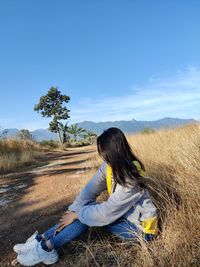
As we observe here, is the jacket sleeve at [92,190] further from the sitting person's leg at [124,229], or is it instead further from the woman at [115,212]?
the sitting person's leg at [124,229]

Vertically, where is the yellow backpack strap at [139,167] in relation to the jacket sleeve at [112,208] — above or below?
above

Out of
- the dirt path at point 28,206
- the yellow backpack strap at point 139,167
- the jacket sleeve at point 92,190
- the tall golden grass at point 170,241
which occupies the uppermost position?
the yellow backpack strap at point 139,167

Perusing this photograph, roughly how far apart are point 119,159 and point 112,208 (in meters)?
0.37

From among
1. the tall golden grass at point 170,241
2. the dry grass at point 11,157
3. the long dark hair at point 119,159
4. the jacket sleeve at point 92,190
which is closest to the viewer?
the tall golden grass at point 170,241

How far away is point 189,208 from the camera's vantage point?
2.31 meters

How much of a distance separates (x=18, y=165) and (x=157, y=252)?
809 centimetres

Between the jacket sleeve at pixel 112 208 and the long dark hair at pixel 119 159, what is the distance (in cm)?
6

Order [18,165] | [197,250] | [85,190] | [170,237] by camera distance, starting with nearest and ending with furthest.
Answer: [197,250]
[170,237]
[85,190]
[18,165]

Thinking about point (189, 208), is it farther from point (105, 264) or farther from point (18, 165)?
point (18, 165)

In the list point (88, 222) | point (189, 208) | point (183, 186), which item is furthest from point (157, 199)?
point (88, 222)

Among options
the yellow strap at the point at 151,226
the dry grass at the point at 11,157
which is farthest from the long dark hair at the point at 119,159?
the dry grass at the point at 11,157

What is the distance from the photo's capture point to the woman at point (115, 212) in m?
2.26

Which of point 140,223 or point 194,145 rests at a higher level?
point 194,145

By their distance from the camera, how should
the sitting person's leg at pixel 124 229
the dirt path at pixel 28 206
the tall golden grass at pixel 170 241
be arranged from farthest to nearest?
the dirt path at pixel 28 206, the sitting person's leg at pixel 124 229, the tall golden grass at pixel 170 241
